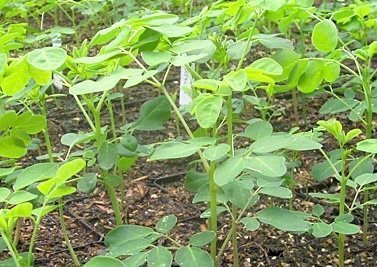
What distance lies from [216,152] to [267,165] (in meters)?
0.10

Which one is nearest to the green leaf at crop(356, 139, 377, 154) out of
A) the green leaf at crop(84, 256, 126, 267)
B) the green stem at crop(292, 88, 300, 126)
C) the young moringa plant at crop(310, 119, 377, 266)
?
the young moringa plant at crop(310, 119, 377, 266)

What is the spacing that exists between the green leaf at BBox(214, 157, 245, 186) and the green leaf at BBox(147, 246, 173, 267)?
0.20 metres

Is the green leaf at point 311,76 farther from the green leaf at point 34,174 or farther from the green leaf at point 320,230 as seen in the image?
the green leaf at point 34,174

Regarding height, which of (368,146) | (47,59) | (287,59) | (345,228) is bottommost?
(345,228)

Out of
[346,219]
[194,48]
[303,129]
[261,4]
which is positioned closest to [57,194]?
[194,48]

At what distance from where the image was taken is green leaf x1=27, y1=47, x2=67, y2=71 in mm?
1061

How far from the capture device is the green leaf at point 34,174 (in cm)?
118

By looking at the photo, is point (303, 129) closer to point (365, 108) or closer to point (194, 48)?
point (365, 108)

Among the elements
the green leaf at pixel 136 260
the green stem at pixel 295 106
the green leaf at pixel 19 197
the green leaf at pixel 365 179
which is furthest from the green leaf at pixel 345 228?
the green stem at pixel 295 106

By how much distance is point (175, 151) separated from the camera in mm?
1116

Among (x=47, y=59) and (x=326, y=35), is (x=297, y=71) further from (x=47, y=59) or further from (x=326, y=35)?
(x=47, y=59)

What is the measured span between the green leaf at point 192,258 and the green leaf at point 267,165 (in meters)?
0.21

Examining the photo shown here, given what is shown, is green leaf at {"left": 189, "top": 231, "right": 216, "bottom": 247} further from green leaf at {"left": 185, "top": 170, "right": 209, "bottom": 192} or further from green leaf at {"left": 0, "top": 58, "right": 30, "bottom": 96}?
green leaf at {"left": 0, "top": 58, "right": 30, "bottom": 96}

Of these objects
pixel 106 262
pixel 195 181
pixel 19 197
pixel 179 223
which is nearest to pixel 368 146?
pixel 195 181
